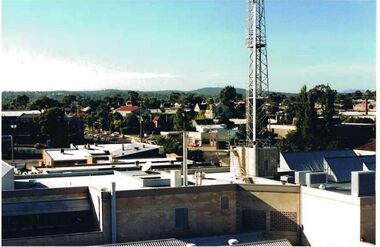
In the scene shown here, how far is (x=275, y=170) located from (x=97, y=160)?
2016cm

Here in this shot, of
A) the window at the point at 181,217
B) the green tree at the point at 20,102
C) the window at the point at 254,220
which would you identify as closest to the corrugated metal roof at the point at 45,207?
the window at the point at 181,217

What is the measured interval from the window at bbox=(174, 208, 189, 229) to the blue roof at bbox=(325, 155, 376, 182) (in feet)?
26.6

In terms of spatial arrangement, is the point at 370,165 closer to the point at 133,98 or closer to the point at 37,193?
the point at 37,193

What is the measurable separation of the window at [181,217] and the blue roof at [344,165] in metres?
8.10

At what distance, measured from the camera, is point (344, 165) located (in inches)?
1069

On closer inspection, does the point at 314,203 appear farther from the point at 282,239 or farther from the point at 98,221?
the point at 98,221

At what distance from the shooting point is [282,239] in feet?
70.8

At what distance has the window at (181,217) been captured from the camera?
72.2ft

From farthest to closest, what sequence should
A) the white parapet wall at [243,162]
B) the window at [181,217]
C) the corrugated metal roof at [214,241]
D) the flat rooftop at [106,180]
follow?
the white parapet wall at [243,162] → the flat rooftop at [106,180] → the window at [181,217] → the corrugated metal roof at [214,241]

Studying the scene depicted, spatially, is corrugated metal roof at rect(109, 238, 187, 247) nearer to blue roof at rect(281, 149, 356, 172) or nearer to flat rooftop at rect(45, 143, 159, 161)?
blue roof at rect(281, 149, 356, 172)

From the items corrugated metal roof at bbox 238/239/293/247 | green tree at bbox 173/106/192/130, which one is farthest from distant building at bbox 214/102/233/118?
corrugated metal roof at bbox 238/239/293/247

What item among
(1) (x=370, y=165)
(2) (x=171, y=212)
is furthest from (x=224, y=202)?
(1) (x=370, y=165)

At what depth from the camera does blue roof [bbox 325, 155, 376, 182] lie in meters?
26.6

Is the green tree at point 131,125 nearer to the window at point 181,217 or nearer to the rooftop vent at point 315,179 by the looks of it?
the window at point 181,217
